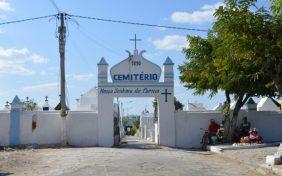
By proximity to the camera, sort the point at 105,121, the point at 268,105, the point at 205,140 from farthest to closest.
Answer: the point at 268,105 → the point at 105,121 → the point at 205,140

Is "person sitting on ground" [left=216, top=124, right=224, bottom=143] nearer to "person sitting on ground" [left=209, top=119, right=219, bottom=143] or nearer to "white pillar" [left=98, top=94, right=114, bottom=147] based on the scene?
"person sitting on ground" [left=209, top=119, right=219, bottom=143]

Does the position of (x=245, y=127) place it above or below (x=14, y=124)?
below

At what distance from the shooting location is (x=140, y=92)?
28203mm

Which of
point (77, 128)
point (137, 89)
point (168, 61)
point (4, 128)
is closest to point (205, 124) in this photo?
point (168, 61)

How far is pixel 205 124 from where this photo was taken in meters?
28.6

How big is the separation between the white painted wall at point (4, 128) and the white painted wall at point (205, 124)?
881 cm

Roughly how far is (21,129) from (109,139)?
15.1 ft

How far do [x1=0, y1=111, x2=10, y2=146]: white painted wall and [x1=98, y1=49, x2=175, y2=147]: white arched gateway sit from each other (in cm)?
474

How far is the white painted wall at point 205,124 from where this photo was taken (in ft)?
92.8

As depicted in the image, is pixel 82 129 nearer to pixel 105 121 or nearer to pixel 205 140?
pixel 105 121

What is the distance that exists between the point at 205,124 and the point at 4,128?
10550 millimetres

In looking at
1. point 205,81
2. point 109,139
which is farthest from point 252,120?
point 109,139

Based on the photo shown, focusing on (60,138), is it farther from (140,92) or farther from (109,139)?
(140,92)

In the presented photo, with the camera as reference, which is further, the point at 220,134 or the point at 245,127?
the point at 245,127
